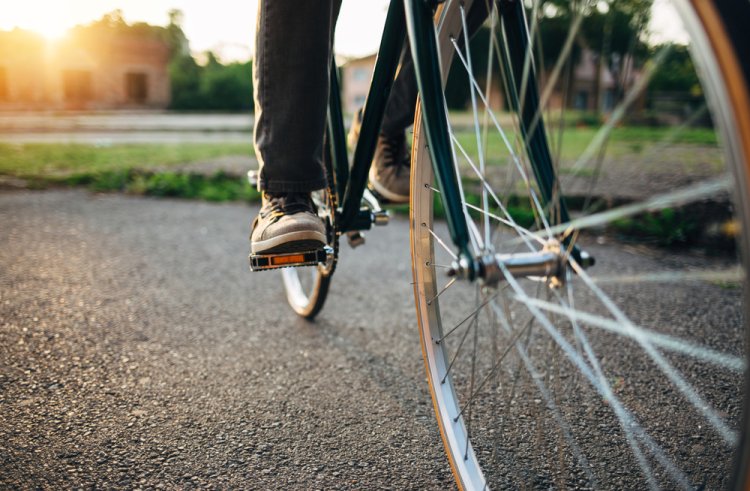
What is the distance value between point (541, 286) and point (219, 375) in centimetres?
94

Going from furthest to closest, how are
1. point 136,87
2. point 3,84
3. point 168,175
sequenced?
point 136,87, point 3,84, point 168,175

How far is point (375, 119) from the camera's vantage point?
57.4 inches

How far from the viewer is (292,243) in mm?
1401

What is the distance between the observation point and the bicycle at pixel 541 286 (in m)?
0.83

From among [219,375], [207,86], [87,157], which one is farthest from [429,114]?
[207,86]

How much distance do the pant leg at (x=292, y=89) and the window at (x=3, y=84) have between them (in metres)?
33.5

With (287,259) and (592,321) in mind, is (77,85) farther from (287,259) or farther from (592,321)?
(592,321)

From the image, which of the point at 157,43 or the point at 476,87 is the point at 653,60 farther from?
the point at 157,43

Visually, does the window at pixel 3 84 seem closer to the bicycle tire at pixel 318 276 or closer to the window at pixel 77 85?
the window at pixel 77 85

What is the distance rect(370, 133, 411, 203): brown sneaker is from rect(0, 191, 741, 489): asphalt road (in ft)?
1.67

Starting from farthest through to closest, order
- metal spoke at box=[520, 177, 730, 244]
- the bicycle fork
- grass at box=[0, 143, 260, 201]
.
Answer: grass at box=[0, 143, 260, 201], the bicycle fork, metal spoke at box=[520, 177, 730, 244]

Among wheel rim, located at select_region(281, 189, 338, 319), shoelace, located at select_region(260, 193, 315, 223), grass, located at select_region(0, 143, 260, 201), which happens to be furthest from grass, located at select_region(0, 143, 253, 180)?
shoelace, located at select_region(260, 193, 315, 223)

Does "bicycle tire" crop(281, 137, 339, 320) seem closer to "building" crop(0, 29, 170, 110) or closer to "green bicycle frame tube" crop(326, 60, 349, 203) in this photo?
"green bicycle frame tube" crop(326, 60, 349, 203)

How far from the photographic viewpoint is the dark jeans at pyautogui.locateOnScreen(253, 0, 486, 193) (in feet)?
4.23
